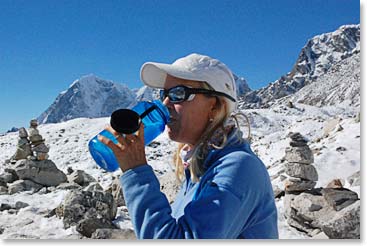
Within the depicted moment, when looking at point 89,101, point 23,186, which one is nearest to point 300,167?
point 23,186

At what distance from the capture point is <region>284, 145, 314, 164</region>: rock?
5484 mm

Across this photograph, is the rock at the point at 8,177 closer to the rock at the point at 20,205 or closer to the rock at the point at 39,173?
the rock at the point at 39,173

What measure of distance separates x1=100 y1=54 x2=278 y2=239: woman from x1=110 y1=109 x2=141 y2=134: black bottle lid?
0.02 m

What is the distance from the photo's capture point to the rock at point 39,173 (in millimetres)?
8320

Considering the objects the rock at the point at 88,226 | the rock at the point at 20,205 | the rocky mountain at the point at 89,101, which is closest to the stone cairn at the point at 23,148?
the rock at the point at 20,205

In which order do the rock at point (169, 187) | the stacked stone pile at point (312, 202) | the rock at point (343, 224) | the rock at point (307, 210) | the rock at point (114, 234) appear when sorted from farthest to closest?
the rock at point (169, 187), the rock at point (307, 210), the stacked stone pile at point (312, 202), the rock at point (343, 224), the rock at point (114, 234)

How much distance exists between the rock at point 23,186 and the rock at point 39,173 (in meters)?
0.18

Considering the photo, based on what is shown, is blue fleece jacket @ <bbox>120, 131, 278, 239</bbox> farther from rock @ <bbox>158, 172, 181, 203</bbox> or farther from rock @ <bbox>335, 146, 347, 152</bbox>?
rock @ <bbox>335, 146, 347, 152</bbox>

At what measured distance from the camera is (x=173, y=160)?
1.46 m

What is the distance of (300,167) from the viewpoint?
18.3ft

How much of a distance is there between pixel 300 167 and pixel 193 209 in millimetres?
4840

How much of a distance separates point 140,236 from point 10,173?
8.27 metres

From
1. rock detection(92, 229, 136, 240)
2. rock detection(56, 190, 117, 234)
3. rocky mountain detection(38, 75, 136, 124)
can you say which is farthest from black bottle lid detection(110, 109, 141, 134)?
rocky mountain detection(38, 75, 136, 124)

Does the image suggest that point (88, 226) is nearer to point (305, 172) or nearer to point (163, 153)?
point (305, 172)
